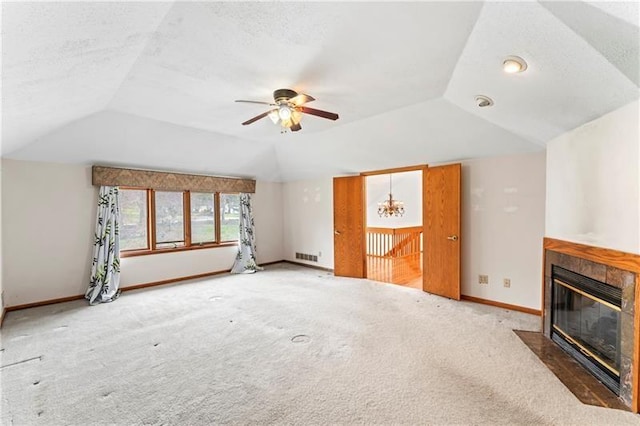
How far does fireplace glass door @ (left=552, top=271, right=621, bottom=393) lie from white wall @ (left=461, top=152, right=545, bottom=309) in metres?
0.87

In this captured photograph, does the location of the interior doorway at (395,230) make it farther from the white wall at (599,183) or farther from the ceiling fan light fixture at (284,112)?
the ceiling fan light fixture at (284,112)

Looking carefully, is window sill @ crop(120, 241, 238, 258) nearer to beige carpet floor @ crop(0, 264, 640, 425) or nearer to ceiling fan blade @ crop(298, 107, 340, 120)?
beige carpet floor @ crop(0, 264, 640, 425)

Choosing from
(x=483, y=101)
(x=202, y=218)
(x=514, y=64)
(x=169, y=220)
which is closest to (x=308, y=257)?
(x=202, y=218)

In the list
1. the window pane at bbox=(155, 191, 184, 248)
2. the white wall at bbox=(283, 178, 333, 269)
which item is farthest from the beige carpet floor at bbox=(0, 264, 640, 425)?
the white wall at bbox=(283, 178, 333, 269)

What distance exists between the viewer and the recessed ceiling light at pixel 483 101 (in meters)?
2.84

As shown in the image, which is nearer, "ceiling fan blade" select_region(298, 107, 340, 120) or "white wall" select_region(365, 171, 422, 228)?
"ceiling fan blade" select_region(298, 107, 340, 120)

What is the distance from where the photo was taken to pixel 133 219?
17.6 ft

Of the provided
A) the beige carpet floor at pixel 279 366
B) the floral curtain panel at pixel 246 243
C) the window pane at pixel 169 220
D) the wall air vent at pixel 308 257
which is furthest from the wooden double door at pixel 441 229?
the window pane at pixel 169 220

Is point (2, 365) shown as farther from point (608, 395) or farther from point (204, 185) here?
point (608, 395)

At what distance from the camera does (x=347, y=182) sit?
5.89 meters

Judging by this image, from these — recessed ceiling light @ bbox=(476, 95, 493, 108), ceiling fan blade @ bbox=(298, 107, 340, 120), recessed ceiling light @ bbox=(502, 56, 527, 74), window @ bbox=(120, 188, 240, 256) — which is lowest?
window @ bbox=(120, 188, 240, 256)

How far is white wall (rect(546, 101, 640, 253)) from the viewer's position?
205 cm

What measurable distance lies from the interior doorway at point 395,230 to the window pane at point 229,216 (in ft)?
9.62

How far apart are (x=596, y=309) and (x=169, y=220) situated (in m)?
6.27
